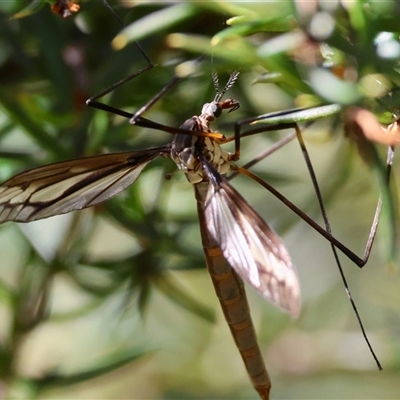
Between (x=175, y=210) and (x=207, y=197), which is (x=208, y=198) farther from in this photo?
(x=175, y=210)

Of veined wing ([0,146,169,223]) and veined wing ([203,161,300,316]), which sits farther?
veined wing ([0,146,169,223])

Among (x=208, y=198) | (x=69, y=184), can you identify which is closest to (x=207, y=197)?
(x=208, y=198)

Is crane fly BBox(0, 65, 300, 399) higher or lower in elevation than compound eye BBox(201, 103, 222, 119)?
lower

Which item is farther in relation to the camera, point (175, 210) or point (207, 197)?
point (175, 210)

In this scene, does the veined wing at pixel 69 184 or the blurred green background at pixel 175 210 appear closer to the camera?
the blurred green background at pixel 175 210

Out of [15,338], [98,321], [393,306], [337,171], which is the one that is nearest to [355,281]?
[393,306]

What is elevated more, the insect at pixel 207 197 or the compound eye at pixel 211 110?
the compound eye at pixel 211 110
